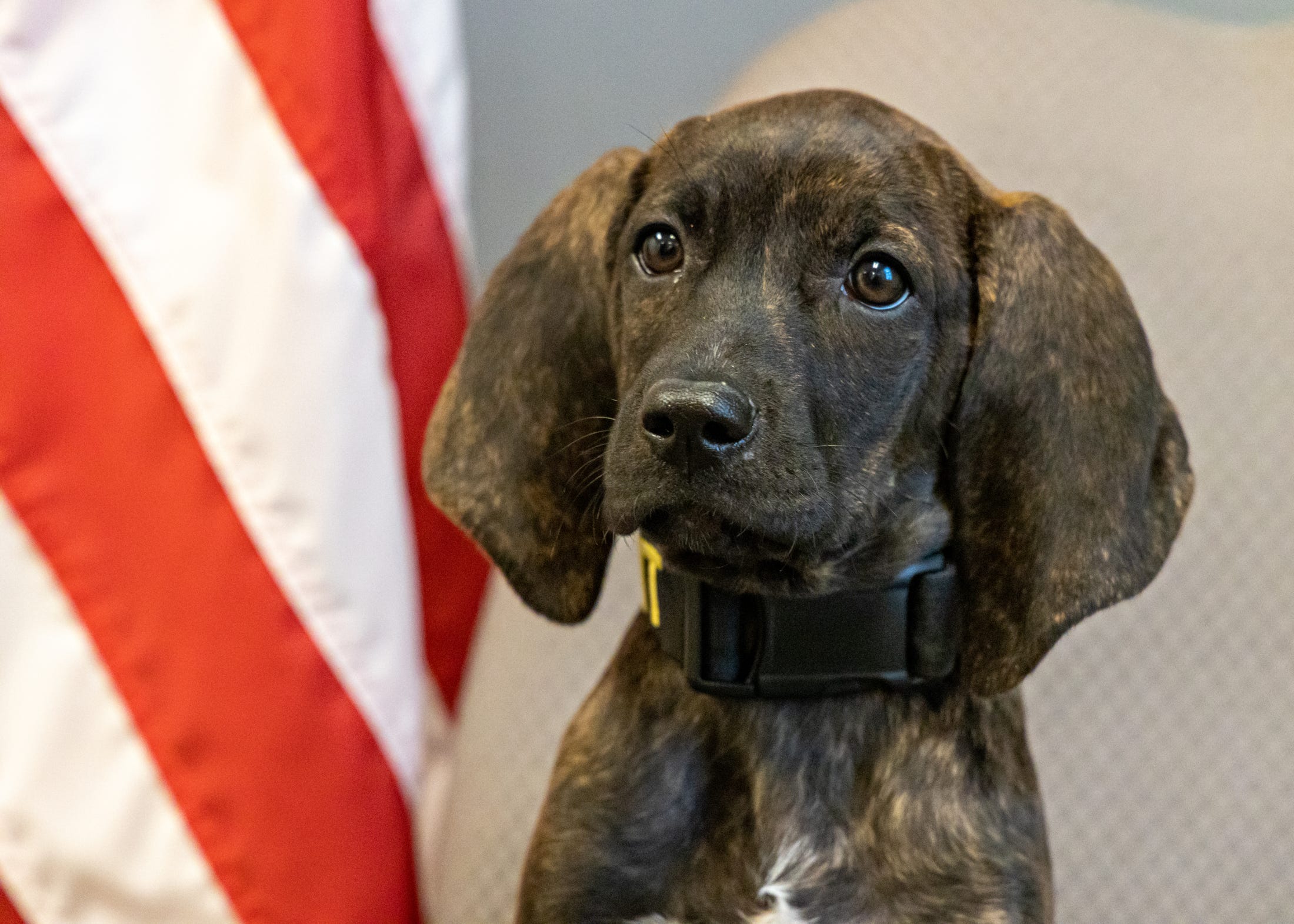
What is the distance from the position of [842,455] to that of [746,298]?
20cm

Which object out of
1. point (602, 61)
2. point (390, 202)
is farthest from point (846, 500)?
point (602, 61)

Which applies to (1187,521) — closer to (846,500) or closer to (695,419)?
(846,500)

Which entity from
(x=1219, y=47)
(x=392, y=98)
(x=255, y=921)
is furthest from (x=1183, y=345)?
(x=255, y=921)

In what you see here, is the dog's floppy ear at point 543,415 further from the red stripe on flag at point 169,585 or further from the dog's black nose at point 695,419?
the red stripe on flag at point 169,585

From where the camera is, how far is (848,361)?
1.47 metres

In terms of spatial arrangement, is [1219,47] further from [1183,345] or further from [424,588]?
[424,588]

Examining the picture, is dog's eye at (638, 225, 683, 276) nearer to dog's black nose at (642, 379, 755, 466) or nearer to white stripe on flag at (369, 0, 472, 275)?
dog's black nose at (642, 379, 755, 466)

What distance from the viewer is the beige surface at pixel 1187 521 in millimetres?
2104

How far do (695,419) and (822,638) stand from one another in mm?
367

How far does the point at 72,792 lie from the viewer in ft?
6.82

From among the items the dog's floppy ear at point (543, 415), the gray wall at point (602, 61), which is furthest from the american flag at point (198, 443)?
the dog's floppy ear at point (543, 415)

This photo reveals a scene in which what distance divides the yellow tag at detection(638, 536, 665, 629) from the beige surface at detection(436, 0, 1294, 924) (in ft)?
2.06

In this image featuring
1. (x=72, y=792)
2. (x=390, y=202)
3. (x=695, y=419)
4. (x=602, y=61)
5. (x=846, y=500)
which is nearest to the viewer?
(x=695, y=419)

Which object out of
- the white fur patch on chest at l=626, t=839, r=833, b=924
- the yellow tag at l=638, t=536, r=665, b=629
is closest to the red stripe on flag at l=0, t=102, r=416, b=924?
the yellow tag at l=638, t=536, r=665, b=629
